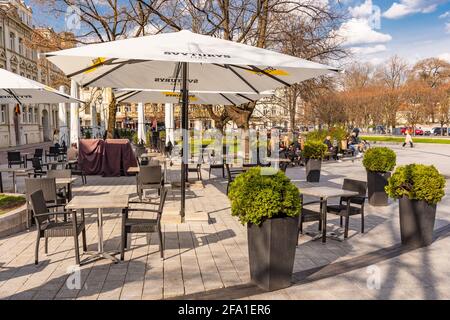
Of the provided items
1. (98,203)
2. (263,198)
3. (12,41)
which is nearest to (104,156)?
(98,203)

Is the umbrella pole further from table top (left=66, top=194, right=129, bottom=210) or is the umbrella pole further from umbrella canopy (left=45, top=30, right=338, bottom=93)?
table top (left=66, top=194, right=129, bottom=210)

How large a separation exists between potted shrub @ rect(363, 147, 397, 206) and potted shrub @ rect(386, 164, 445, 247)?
3.00 meters

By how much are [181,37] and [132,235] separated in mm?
3256

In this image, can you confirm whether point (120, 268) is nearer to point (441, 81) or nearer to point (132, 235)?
point (132, 235)

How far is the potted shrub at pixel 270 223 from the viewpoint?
4.44 meters

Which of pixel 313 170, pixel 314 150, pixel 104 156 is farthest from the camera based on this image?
pixel 104 156

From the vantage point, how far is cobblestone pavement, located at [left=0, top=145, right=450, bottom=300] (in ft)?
14.7

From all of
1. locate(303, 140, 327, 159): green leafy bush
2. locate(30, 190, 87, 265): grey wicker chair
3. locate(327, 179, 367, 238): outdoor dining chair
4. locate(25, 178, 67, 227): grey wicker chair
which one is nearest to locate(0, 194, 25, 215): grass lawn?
locate(25, 178, 67, 227): grey wicker chair

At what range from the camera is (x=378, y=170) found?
31.1ft

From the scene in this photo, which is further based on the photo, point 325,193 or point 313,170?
point 313,170

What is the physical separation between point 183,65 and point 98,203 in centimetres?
310

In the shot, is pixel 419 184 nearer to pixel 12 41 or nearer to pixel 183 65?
pixel 183 65

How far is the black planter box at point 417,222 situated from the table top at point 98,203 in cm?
419

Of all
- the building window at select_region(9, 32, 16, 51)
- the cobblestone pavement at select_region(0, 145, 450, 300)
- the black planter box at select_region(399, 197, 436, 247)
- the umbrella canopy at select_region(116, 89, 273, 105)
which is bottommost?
the cobblestone pavement at select_region(0, 145, 450, 300)
